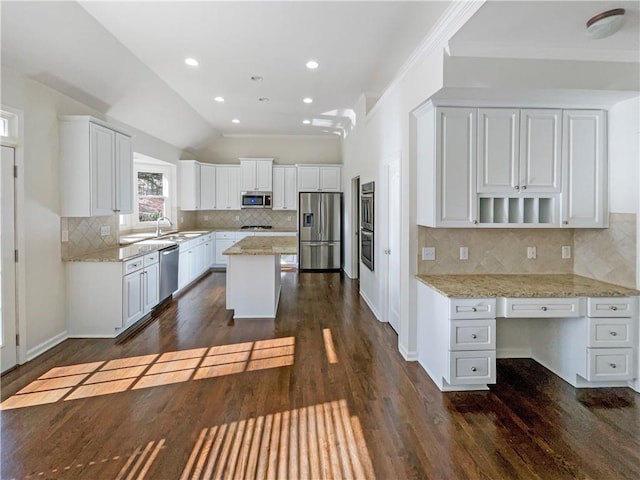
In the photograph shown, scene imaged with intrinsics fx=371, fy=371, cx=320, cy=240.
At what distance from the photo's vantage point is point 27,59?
319 centimetres

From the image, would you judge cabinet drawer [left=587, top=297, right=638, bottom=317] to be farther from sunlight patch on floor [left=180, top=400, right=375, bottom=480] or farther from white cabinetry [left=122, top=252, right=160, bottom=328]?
white cabinetry [left=122, top=252, right=160, bottom=328]

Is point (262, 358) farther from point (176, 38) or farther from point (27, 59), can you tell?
point (27, 59)

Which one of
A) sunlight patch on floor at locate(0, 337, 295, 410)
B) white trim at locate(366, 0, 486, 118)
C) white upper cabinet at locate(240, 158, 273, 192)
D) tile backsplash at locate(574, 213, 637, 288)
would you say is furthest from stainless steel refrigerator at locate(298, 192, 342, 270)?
tile backsplash at locate(574, 213, 637, 288)

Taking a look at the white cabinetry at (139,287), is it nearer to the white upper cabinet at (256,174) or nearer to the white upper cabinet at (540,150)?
the white upper cabinet at (256,174)

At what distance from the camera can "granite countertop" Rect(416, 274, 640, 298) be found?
285 cm

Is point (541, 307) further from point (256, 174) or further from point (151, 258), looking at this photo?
point (256, 174)

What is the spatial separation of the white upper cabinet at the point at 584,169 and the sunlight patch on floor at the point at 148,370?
288cm

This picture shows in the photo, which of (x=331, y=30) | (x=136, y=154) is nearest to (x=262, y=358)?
(x=331, y=30)

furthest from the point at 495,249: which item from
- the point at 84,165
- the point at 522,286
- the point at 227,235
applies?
the point at 227,235

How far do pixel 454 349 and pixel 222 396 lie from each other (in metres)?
1.82

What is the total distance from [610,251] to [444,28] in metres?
2.36

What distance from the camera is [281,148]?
29.8ft

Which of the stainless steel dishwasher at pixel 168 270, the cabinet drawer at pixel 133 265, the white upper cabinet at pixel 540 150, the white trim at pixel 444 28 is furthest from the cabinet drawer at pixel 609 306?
the stainless steel dishwasher at pixel 168 270

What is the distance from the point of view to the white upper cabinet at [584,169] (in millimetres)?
3188
